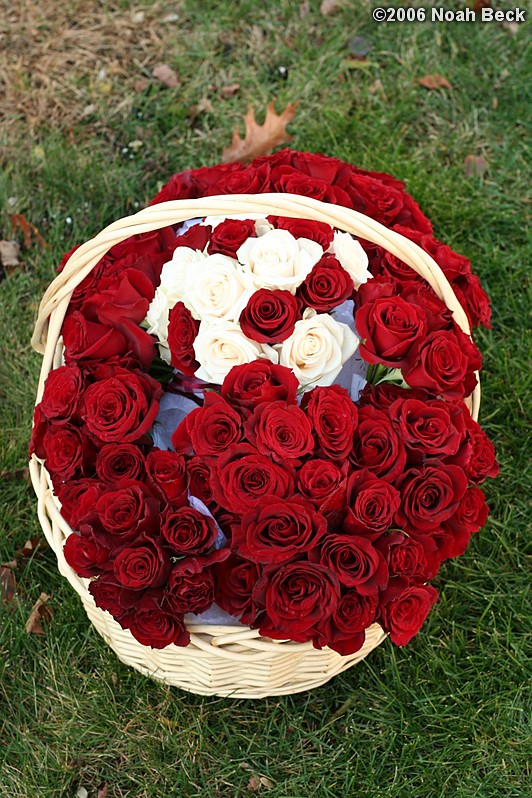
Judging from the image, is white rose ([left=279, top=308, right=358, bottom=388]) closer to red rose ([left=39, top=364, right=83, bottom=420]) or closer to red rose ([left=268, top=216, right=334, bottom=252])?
red rose ([left=268, top=216, right=334, bottom=252])

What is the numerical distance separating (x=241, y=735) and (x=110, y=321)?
0.99 metres

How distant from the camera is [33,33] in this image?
10.3ft

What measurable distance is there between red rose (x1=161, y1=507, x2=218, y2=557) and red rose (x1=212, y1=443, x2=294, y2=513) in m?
0.06

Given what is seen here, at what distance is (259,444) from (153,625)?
1.27ft

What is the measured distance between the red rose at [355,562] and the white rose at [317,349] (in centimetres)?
32

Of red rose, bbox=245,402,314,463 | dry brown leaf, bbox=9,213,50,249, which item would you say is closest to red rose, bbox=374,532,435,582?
red rose, bbox=245,402,314,463

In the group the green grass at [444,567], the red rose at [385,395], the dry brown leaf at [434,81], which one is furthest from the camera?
Result: the dry brown leaf at [434,81]

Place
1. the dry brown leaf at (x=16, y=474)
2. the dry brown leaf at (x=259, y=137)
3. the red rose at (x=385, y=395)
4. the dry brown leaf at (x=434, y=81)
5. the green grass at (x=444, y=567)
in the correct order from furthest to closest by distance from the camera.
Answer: the dry brown leaf at (x=434, y=81)
the dry brown leaf at (x=259, y=137)
the dry brown leaf at (x=16, y=474)
the green grass at (x=444, y=567)
the red rose at (x=385, y=395)

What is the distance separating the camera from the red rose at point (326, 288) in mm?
1604

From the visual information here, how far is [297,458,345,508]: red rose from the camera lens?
146 cm

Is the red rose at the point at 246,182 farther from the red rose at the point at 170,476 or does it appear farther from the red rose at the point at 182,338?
the red rose at the point at 170,476

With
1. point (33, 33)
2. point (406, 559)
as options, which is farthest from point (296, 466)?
point (33, 33)

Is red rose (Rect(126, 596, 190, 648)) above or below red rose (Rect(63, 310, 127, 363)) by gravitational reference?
below

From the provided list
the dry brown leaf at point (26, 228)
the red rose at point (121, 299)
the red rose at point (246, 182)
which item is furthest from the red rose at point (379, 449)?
the dry brown leaf at point (26, 228)
